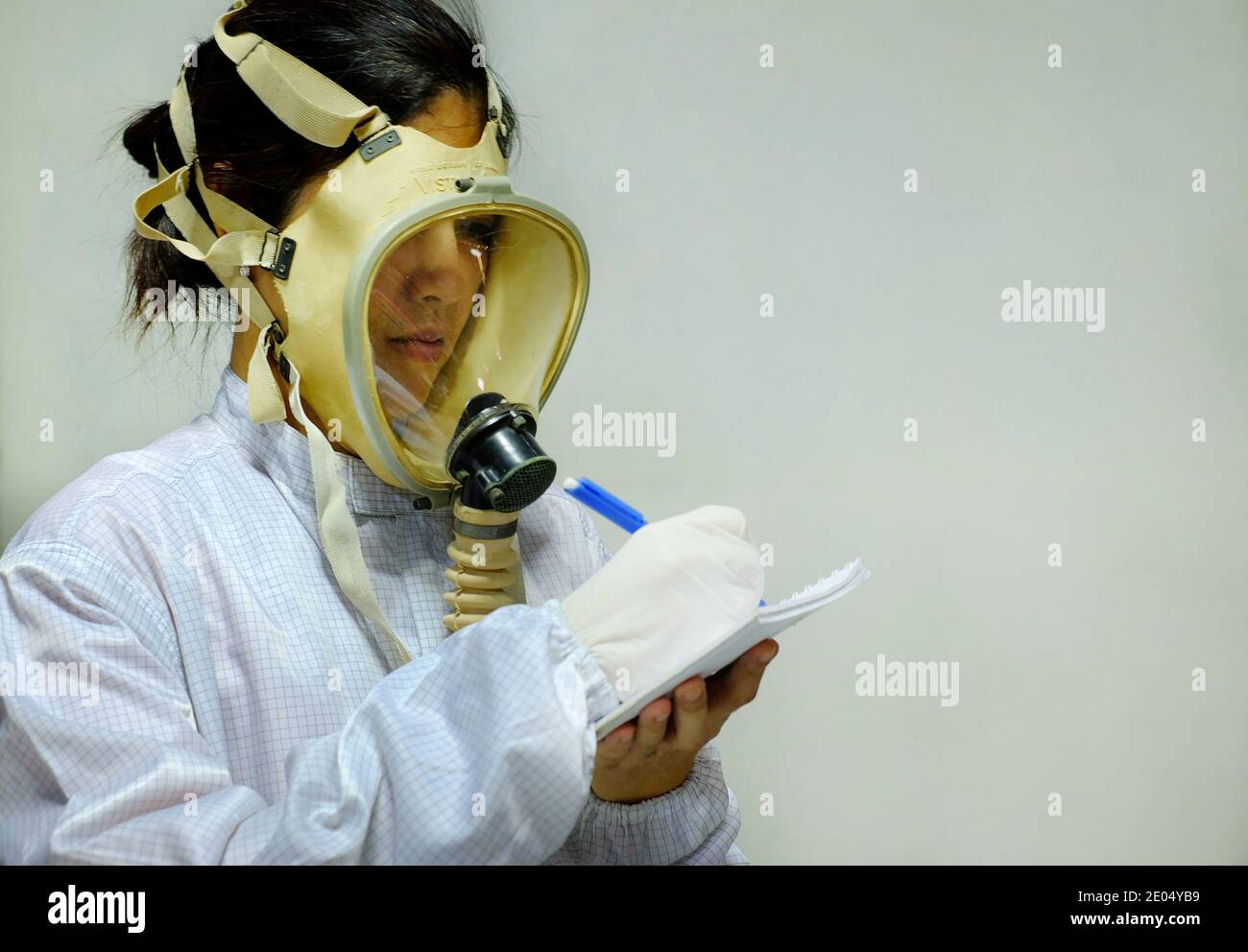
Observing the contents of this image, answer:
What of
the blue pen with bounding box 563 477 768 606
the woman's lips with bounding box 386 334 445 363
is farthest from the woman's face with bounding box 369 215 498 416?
the blue pen with bounding box 563 477 768 606

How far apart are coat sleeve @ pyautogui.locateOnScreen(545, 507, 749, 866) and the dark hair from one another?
614 mm

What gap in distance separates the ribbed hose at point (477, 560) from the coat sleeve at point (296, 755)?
17cm

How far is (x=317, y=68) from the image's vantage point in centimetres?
112

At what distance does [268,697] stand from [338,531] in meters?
0.15

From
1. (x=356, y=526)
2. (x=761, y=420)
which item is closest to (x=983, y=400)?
(x=761, y=420)

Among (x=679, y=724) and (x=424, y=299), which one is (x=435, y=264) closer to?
(x=424, y=299)

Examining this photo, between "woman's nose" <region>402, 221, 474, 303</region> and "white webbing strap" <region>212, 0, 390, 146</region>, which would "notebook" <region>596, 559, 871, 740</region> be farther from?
"white webbing strap" <region>212, 0, 390, 146</region>

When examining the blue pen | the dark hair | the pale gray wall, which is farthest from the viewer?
the pale gray wall

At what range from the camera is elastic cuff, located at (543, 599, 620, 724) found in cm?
90

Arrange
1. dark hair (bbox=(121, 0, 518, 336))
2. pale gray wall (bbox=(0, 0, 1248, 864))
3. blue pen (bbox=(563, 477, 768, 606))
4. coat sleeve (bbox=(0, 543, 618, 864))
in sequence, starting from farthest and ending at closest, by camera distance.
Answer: pale gray wall (bbox=(0, 0, 1248, 864))
dark hair (bbox=(121, 0, 518, 336))
blue pen (bbox=(563, 477, 768, 606))
coat sleeve (bbox=(0, 543, 618, 864))

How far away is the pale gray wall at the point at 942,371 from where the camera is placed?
1.71 metres

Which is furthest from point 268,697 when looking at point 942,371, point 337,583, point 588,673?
point 942,371

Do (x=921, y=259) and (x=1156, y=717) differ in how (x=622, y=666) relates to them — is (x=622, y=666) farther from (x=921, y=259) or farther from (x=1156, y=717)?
(x=1156, y=717)

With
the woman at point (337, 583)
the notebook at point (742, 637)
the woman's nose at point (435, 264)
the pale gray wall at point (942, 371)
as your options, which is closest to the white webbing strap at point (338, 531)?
the woman at point (337, 583)
